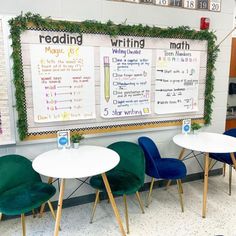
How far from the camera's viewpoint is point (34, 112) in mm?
2363

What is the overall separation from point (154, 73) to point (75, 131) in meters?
1.11

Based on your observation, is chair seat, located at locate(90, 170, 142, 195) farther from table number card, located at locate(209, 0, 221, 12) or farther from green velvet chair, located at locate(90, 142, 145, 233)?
table number card, located at locate(209, 0, 221, 12)

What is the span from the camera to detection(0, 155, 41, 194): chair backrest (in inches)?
83.7

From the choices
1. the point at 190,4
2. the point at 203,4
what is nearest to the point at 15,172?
the point at 190,4

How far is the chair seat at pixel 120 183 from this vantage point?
7.10 ft

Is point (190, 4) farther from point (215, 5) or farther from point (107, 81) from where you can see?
point (107, 81)

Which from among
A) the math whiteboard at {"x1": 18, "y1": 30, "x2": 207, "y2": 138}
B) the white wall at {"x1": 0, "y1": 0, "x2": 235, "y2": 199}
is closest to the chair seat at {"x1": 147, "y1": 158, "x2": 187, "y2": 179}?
the white wall at {"x1": 0, "y1": 0, "x2": 235, "y2": 199}

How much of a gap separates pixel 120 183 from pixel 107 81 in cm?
106

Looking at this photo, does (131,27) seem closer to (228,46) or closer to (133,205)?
(228,46)

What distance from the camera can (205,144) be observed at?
2633 mm

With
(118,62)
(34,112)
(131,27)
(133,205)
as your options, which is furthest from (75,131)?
(131,27)

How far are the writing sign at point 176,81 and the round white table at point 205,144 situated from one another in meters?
0.36

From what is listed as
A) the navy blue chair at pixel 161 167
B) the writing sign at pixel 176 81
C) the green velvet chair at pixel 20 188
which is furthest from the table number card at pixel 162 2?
the green velvet chair at pixel 20 188

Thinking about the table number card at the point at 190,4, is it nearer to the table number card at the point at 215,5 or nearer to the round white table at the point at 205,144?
the table number card at the point at 215,5
